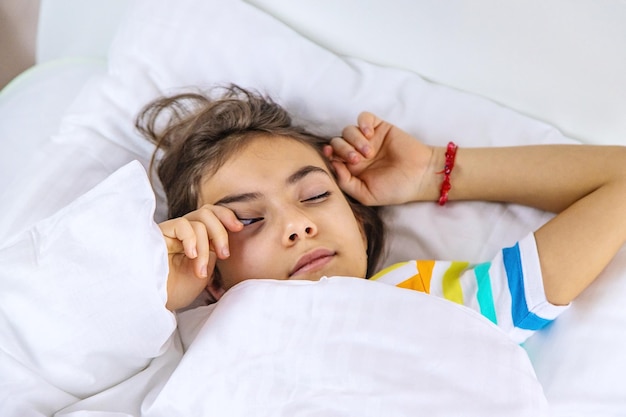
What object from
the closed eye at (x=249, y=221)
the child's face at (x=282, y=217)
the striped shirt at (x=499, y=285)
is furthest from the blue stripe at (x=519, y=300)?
the closed eye at (x=249, y=221)

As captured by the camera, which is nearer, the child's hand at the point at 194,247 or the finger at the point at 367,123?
the child's hand at the point at 194,247

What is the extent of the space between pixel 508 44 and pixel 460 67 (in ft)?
0.30

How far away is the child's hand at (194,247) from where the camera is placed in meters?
0.85

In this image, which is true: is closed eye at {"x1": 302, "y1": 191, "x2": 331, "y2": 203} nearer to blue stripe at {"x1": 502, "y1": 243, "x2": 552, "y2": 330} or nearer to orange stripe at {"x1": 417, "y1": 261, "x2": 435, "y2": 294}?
orange stripe at {"x1": 417, "y1": 261, "x2": 435, "y2": 294}

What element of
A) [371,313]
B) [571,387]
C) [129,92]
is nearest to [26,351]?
[371,313]

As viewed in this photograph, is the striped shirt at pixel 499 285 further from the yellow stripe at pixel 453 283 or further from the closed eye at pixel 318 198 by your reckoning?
the closed eye at pixel 318 198

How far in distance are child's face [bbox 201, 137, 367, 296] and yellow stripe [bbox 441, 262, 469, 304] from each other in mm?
124

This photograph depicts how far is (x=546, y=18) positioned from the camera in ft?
3.78

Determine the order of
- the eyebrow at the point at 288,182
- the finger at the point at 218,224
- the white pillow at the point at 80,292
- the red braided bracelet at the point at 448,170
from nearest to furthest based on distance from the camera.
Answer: the white pillow at the point at 80,292 < the finger at the point at 218,224 < the eyebrow at the point at 288,182 < the red braided bracelet at the point at 448,170

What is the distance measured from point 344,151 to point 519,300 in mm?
361

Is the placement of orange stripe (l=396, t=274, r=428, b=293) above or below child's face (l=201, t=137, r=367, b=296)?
below

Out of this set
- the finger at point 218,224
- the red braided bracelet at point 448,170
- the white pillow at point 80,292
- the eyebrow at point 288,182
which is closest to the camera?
the white pillow at point 80,292

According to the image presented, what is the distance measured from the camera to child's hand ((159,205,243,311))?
850mm

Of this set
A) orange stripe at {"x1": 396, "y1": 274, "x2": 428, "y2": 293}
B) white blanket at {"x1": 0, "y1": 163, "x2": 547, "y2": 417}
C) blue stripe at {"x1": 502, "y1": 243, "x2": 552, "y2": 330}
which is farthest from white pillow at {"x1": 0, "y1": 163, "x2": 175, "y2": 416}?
blue stripe at {"x1": 502, "y1": 243, "x2": 552, "y2": 330}
